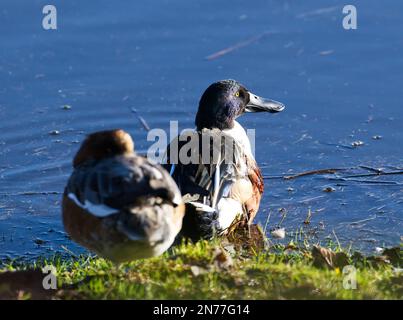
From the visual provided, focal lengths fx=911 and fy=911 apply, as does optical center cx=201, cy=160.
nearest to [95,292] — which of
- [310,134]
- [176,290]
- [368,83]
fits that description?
[176,290]

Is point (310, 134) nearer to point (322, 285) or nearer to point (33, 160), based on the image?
point (33, 160)

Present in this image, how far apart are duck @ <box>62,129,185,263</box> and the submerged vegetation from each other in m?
0.17

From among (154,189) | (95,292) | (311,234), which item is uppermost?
(154,189)

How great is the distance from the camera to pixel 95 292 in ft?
17.5

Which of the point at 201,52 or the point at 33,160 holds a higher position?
the point at 201,52

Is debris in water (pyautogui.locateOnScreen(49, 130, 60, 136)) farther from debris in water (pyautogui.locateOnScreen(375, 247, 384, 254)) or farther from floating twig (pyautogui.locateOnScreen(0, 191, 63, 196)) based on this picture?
debris in water (pyautogui.locateOnScreen(375, 247, 384, 254))

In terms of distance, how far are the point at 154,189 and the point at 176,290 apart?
62 centimetres

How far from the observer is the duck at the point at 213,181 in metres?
7.25

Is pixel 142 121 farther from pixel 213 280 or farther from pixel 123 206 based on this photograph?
pixel 213 280

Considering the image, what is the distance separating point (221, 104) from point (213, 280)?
3.74 meters

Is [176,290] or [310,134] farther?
[310,134]

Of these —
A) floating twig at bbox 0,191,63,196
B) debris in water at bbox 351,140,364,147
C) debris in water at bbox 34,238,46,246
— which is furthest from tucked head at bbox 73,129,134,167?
debris in water at bbox 351,140,364,147

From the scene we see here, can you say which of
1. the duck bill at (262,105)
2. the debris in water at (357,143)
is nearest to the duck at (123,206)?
the duck bill at (262,105)

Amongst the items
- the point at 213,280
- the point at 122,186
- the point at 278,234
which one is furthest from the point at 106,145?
the point at 278,234
